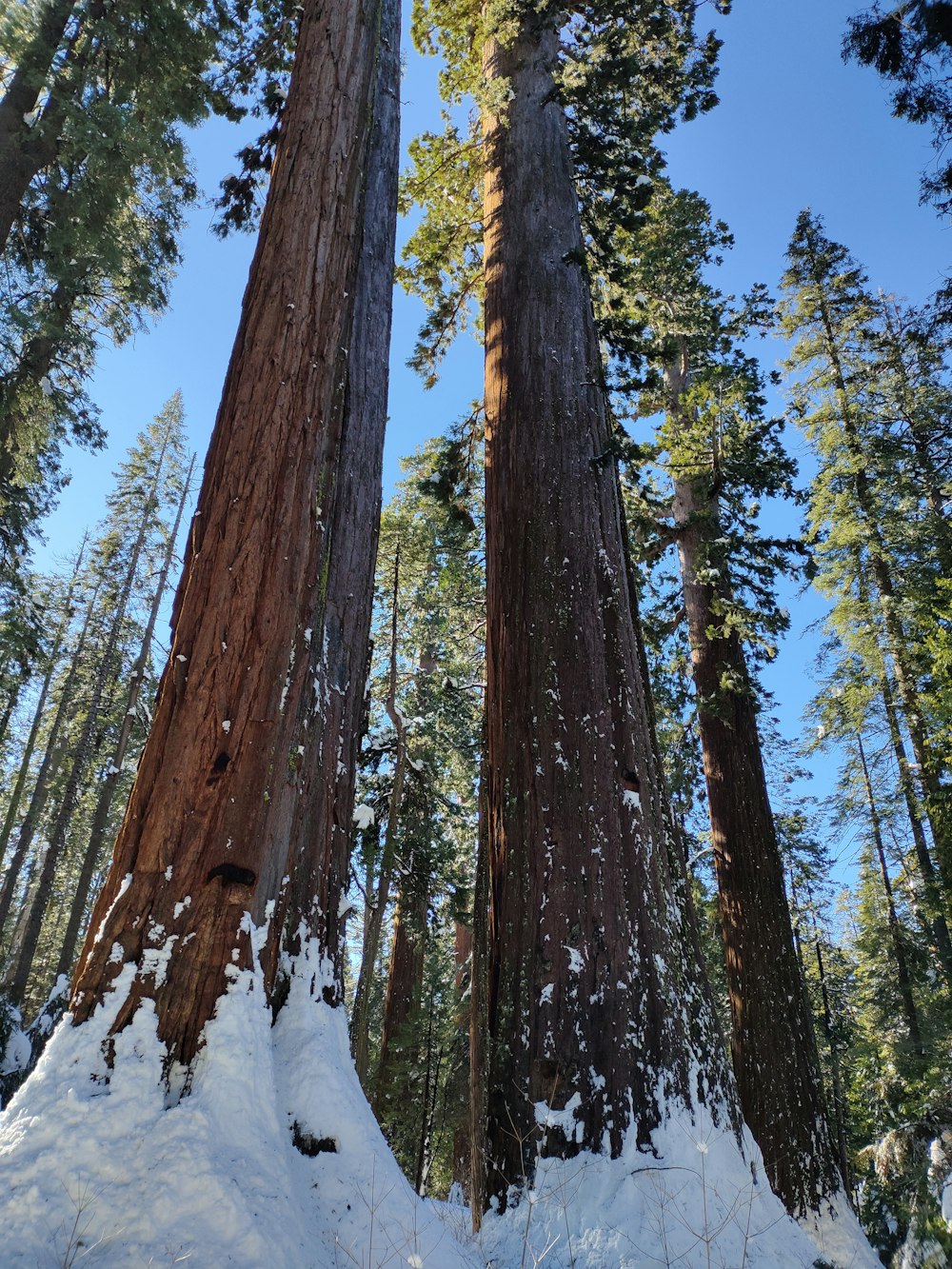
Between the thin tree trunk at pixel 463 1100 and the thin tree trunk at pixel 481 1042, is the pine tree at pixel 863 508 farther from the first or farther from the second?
the thin tree trunk at pixel 481 1042

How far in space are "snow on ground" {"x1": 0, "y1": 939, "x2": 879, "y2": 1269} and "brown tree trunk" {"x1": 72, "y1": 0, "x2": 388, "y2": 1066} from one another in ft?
0.48

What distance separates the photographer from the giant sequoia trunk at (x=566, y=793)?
301 centimetres

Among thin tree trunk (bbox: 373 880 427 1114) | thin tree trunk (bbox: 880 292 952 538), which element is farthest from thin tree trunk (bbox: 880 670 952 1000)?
thin tree trunk (bbox: 373 880 427 1114)

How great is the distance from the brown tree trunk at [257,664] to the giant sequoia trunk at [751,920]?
4.57m

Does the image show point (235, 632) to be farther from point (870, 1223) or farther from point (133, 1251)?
point (870, 1223)

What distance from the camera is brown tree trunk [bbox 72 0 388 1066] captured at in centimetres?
232

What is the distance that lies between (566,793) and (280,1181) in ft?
6.66

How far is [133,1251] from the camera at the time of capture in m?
1.60

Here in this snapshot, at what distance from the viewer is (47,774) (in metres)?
23.7

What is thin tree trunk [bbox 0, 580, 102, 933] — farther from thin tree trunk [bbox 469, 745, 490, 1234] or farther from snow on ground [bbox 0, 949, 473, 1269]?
snow on ground [bbox 0, 949, 473, 1269]

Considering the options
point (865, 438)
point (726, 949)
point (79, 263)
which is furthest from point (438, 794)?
point (865, 438)

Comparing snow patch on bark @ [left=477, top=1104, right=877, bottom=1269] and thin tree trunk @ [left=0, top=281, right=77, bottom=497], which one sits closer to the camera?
snow patch on bark @ [left=477, top=1104, right=877, bottom=1269]

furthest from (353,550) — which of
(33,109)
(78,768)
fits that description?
(78,768)

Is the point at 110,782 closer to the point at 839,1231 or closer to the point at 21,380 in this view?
the point at 21,380
